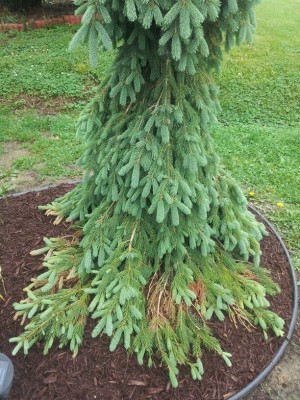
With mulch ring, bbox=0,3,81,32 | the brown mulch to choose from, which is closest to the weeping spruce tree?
mulch ring, bbox=0,3,81,32

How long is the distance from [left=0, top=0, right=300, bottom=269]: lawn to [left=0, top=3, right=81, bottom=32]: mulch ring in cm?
33

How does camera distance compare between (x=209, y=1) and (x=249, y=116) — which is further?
(x=249, y=116)

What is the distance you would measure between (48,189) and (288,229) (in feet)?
8.30

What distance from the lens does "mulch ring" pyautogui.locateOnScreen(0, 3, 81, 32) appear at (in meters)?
9.71

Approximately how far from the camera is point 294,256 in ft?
13.5

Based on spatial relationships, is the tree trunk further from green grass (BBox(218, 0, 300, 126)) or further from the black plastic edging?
the black plastic edging

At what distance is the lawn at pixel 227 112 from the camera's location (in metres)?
5.21

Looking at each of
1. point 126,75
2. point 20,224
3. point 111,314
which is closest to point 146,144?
point 126,75

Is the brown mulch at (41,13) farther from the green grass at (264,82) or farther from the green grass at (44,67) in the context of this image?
the green grass at (264,82)

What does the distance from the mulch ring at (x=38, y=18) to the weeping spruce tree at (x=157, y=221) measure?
25.0ft

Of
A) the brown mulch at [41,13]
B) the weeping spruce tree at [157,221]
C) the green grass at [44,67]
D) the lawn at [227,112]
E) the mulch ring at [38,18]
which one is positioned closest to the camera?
the weeping spruce tree at [157,221]

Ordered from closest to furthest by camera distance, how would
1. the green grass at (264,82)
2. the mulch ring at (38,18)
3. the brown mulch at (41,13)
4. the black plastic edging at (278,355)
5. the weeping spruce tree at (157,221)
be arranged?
the weeping spruce tree at (157,221)
the black plastic edging at (278,355)
the green grass at (264,82)
the mulch ring at (38,18)
the brown mulch at (41,13)

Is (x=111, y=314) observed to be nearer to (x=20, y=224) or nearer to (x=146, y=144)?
(x=146, y=144)

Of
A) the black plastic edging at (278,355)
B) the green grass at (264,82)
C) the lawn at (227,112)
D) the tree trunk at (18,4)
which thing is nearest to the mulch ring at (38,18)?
the tree trunk at (18,4)
